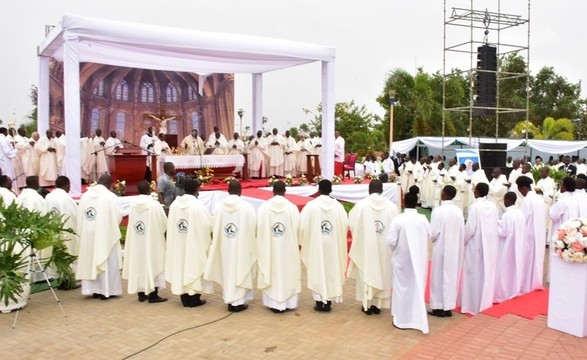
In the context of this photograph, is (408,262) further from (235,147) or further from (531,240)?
(235,147)

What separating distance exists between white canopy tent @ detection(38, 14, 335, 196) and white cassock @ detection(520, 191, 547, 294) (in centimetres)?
701

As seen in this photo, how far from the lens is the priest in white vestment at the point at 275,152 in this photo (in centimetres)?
1791

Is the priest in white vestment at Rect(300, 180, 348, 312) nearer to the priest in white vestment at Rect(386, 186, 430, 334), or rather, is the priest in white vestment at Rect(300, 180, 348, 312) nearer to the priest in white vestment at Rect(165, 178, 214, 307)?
the priest in white vestment at Rect(386, 186, 430, 334)

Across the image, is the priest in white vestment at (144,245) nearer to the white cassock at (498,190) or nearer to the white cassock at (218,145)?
the white cassock at (218,145)

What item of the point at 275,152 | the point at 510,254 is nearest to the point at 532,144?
the point at 275,152

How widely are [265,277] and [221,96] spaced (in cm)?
1584

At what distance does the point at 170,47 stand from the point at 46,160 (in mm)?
4766

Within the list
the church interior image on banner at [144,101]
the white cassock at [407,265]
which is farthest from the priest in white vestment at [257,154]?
the white cassock at [407,265]

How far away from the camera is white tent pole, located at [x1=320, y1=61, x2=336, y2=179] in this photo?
15.3m

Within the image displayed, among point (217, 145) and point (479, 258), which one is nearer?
point (479, 258)

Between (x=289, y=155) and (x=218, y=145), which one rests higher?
(x=218, y=145)

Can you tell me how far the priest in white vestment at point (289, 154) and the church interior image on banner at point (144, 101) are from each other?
405cm

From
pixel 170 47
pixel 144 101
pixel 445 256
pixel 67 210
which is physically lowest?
pixel 445 256

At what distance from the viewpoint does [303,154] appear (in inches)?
739
